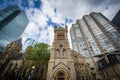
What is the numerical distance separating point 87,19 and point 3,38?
78.5m

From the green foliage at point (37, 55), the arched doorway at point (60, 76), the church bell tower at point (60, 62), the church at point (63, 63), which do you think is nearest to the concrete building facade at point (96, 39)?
the church at point (63, 63)

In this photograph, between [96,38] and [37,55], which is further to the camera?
[96,38]

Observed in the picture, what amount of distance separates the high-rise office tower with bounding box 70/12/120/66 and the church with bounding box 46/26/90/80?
21.1 m

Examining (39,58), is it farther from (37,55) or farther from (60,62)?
(60,62)

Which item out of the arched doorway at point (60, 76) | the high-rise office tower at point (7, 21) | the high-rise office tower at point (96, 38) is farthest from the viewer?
the high-rise office tower at point (7, 21)

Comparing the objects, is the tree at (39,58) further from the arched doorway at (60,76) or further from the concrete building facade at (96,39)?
the concrete building facade at (96,39)

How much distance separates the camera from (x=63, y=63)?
1967 cm

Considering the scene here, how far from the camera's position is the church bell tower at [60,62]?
18125 mm

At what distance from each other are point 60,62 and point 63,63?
79 cm

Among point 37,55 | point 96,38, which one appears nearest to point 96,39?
point 96,38

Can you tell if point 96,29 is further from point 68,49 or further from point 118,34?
point 68,49

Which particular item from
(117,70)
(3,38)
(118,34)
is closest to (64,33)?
(117,70)

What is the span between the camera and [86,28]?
63.1 m

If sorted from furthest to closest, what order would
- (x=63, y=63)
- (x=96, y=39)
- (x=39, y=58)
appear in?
(x=96, y=39) → (x=39, y=58) → (x=63, y=63)
